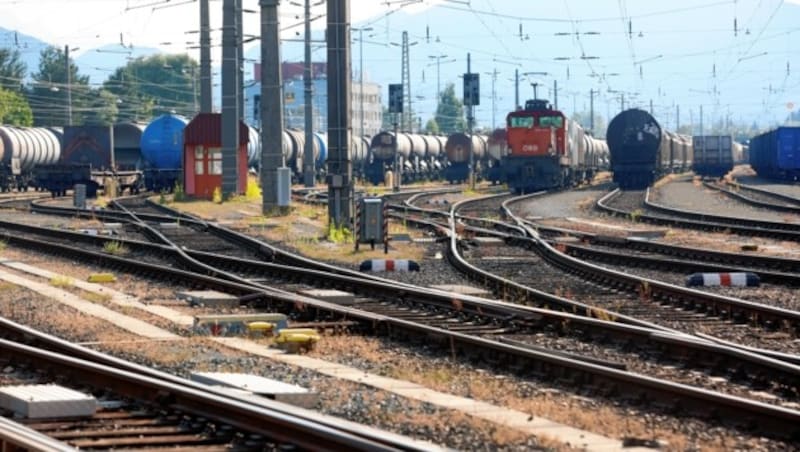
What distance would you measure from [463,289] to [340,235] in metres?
10.1

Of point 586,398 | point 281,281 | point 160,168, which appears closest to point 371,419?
point 586,398

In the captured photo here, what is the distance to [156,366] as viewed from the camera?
1120cm

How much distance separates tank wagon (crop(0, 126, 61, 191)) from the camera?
202 ft

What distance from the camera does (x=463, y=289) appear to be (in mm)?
17344

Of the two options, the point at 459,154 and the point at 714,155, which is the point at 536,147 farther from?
the point at 714,155

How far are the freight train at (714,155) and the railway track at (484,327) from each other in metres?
65.1

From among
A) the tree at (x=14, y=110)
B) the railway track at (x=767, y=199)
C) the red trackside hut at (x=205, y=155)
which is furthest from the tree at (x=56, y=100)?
the railway track at (x=767, y=199)

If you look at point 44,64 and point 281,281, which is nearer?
point 281,281

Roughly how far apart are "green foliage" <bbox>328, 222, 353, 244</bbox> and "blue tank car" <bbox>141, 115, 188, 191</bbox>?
96.3 ft

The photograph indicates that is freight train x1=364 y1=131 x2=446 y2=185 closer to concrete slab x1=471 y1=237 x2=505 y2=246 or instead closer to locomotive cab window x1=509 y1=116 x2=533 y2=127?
locomotive cab window x1=509 y1=116 x2=533 y2=127

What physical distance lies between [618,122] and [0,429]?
53.4m

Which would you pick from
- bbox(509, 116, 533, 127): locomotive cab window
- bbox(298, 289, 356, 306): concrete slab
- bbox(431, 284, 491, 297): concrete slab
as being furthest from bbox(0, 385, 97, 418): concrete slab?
bbox(509, 116, 533, 127): locomotive cab window

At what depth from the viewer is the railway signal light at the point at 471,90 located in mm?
65250

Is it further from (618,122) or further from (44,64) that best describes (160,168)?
(44,64)
